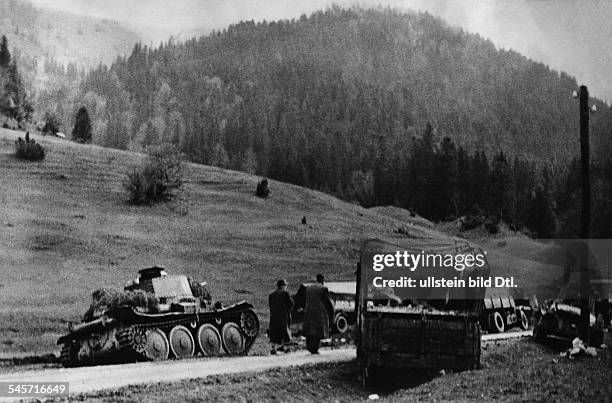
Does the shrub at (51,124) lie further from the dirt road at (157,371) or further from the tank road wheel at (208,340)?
the dirt road at (157,371)

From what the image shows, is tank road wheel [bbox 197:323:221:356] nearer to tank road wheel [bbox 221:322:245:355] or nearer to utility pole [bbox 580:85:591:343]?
tank road wheel [bbox 221:322:245:355]

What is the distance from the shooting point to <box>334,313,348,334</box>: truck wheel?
18.7 meters

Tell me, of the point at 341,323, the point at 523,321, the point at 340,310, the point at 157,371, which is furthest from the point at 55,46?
the point at 157,371

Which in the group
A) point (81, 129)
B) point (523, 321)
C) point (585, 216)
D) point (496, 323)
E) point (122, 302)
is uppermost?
point (81, 129)

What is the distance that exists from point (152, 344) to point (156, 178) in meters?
15.9

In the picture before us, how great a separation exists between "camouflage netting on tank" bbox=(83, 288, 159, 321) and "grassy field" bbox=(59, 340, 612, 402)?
4467mm

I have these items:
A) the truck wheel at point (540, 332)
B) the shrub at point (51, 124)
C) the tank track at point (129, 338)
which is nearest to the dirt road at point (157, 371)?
the tank track at point (129, 338)

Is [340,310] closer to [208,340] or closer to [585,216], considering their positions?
[208,340]

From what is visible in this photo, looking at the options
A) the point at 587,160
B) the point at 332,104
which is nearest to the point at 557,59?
the point at 587,160

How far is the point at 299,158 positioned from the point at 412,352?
37410 mm

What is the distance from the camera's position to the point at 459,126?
47781mm

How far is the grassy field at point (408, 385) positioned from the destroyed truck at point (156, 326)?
3.77 metres

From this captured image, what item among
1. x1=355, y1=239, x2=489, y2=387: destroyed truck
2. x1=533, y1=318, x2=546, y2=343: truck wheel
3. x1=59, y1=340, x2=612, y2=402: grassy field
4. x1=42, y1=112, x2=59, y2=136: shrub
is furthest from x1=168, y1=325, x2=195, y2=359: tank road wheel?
x1=42, y1=112, x2=59, y2=136: shrub

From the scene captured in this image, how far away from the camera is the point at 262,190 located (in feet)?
103
